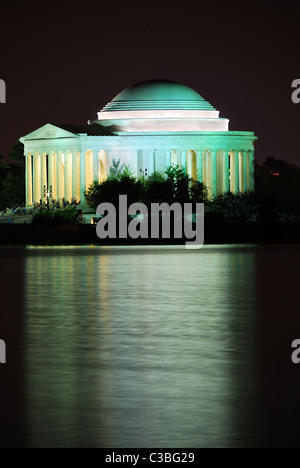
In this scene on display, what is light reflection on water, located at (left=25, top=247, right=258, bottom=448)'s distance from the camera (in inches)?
658

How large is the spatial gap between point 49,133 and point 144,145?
1315cm

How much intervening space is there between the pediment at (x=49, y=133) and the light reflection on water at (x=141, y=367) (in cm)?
12238

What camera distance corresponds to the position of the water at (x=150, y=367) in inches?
657

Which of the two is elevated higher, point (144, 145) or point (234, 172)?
point (144, 145)

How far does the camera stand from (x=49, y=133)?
16712 centimetres

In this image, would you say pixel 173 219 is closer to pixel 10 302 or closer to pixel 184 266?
pixel 184 266

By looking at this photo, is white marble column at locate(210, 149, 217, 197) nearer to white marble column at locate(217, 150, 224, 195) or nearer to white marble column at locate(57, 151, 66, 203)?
white marble column at locate(217, 150, 224, 195)

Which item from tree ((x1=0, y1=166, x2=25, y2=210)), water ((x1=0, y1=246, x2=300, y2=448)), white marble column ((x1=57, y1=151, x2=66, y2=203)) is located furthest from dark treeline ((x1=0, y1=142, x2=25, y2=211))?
water ((x1=0, y1=246, x2=300, y2=448))

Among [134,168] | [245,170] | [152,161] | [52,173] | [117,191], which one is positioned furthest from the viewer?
[245,170]

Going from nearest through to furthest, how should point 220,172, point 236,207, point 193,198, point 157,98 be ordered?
point 236,207, point 193,198, point 220,172, point 157,98

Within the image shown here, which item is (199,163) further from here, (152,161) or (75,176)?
(75,176)

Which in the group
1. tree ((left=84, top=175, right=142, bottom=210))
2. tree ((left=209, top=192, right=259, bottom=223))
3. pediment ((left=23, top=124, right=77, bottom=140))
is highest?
pediment ((left=23, top=124, right=77, bottom=140))

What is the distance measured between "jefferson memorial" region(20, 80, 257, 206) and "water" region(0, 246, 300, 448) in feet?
408

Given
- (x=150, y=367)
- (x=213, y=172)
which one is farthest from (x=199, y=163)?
(x=150, y=367)
